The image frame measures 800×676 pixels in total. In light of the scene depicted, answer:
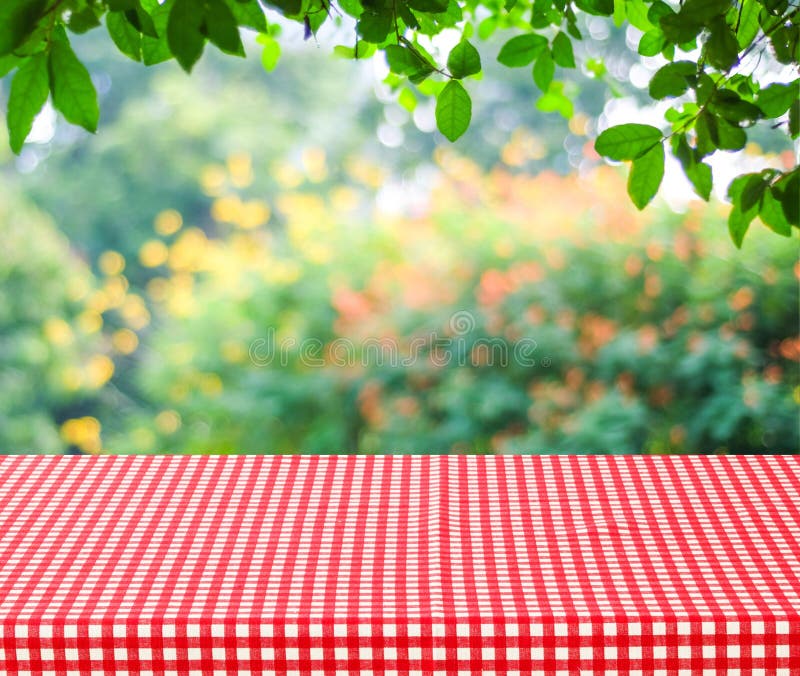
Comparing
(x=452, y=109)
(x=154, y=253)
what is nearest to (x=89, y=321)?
(x=154, y=253)

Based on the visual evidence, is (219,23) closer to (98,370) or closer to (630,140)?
(630,140)

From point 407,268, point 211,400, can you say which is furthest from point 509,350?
point 211,400

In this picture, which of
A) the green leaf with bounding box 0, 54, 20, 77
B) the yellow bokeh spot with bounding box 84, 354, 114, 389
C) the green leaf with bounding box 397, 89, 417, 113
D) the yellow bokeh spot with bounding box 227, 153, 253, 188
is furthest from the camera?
the yellow bokeh spot with bounding box 84, 354, 114, 389

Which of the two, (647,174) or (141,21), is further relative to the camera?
(647,174)

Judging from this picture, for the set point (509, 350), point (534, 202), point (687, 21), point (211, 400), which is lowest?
point (211, 400)

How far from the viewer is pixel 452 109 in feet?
3.05

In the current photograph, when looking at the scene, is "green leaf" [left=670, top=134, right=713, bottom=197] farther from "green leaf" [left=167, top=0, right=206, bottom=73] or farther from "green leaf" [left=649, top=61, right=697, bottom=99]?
"green leaf" [left=167, top=0, right=206, bottom=73]

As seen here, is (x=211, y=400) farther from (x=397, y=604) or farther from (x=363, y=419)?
(x=397, y=604)

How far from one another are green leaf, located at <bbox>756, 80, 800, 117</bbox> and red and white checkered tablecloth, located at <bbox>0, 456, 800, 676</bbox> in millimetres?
468

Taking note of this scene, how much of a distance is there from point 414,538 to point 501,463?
26 cm

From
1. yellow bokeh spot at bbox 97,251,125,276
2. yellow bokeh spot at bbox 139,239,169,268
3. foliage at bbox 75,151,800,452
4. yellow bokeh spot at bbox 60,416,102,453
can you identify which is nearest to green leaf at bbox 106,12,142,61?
foliage at bbox 75,151,800,452

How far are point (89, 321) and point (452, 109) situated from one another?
4602mm

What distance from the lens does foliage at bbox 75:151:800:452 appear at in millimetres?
3342

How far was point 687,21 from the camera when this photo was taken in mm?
819
